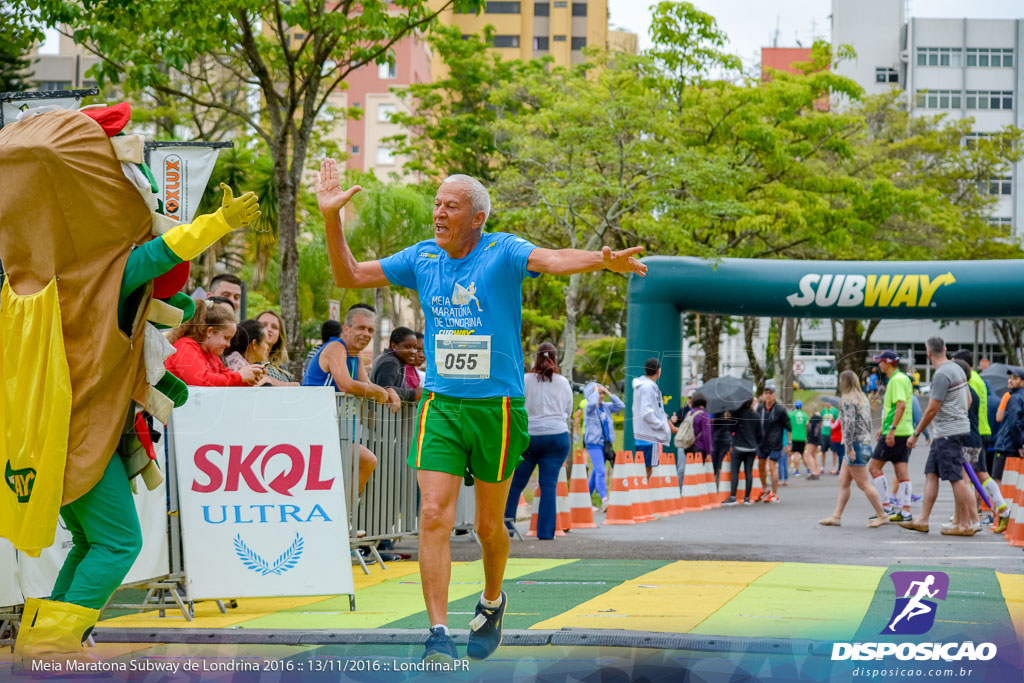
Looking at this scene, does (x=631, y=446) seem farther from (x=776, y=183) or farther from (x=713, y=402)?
(x=776, y=183)

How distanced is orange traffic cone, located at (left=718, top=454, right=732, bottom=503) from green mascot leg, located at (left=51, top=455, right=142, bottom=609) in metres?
13.8

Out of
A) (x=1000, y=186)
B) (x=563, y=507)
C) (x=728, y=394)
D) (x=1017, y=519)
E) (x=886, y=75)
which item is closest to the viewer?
(x=1017, y=519)

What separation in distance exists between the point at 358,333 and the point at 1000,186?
114 feet

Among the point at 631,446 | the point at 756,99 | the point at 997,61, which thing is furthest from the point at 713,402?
the point at 997,61

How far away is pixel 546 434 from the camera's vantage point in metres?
11.0

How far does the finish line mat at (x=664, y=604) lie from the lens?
5.58m

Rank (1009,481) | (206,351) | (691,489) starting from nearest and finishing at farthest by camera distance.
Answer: (206,351) < (1009,481) < (691,489)

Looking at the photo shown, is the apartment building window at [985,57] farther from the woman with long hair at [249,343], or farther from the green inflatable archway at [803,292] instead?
the woman with long hair at [249,343]

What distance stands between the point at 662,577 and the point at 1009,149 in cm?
3276

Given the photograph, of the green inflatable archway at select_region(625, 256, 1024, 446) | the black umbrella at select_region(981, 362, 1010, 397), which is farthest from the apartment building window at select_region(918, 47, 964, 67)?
the black umbrella at select_region(981, 362, 1010, 397)

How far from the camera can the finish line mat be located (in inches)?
220

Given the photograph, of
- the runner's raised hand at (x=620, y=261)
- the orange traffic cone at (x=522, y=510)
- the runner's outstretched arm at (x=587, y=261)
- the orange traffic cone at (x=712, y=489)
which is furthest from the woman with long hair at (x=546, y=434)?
the runner's raised hand at (x=620, y=261)

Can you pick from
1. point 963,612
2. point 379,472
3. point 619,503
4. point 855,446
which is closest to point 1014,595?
point 963,612

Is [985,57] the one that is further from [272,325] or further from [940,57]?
[272,325]
